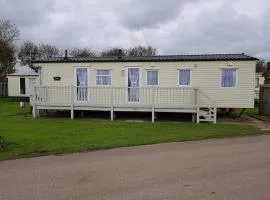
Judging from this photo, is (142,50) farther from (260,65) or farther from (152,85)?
(152,85)

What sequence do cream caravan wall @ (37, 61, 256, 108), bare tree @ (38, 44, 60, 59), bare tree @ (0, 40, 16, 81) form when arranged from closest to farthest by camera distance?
cream caravan wall @ (37, 61, 256, 108) → bare tree @ (0, 40, 16, 81) → bare tree @ (38, 44, 60, 59)

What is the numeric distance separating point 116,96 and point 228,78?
5.43m

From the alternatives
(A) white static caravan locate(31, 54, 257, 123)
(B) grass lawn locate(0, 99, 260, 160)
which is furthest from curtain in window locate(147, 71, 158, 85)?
(B) grass lawn locate(0, 99, 260, 160)

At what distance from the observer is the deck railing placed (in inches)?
674

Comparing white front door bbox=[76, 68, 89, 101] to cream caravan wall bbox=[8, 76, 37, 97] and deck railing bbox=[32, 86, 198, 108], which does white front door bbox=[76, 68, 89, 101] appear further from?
cream caravan wall bbox=[8, 76, 37, 97]

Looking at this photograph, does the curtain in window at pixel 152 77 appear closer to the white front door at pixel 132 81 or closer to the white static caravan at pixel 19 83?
the white front door at pixel 132 81

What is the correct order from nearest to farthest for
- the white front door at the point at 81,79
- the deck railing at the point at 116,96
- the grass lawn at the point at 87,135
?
the grass lawn at the point at 87,135
the deck railing at the point at 116,96
the white front door at the point at 81,79

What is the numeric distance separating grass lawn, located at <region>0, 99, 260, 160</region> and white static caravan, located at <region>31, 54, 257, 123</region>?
2510 mm

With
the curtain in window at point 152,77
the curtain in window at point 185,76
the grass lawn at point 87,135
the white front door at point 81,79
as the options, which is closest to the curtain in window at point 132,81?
the curtain in window at point 152,77

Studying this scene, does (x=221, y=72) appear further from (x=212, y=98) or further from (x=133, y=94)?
(x=133, y=94)

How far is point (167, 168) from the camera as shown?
746cm

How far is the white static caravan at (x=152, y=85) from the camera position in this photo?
17.2 m

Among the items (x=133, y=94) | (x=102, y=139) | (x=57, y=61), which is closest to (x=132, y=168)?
(x=102, y=139)

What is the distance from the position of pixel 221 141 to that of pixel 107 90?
7.82 meters
